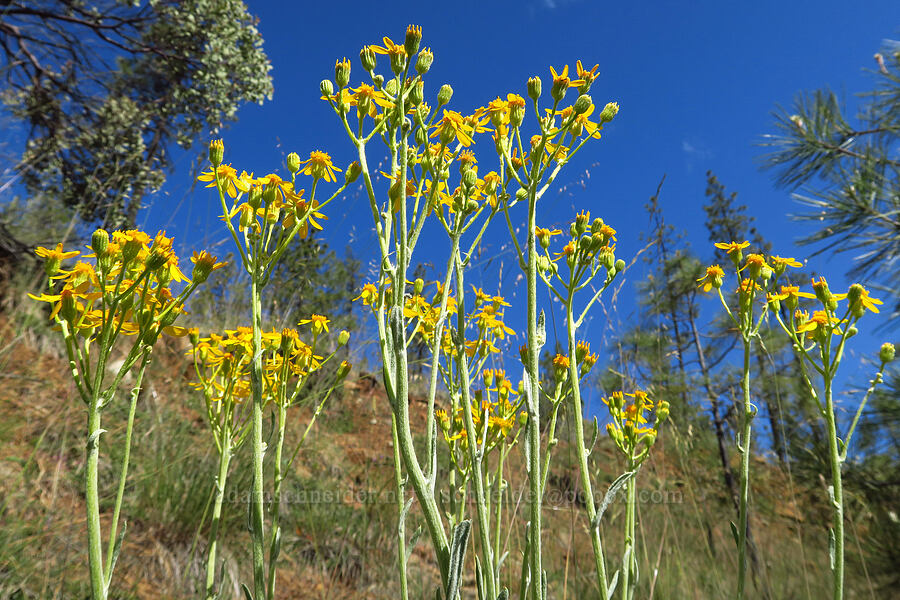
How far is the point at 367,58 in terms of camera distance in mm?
1168

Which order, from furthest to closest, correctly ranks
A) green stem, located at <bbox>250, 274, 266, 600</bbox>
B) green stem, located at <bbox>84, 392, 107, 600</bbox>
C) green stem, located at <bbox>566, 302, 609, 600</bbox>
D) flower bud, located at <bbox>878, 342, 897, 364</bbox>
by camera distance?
flower bud, located at <bbox>878, 342, 897, 364</bbox>, green stem, located at <bbox>566, 302, 609, 600</bbox>, green stem, located at <bbox>250, 274, 266, 600</bbox>, green stem, located at <bbox>84, 392, 107, 600</bbox>

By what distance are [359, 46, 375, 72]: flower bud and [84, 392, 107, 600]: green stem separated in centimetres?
85

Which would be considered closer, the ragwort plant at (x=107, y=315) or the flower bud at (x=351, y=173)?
the ragwort plant at (x=107, y=315)

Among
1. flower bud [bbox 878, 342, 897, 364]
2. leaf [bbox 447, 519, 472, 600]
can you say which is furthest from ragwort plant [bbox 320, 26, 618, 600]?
flower bud [bbox 878, 342, 897, 364]

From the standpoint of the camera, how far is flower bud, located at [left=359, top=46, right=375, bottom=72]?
1167mm

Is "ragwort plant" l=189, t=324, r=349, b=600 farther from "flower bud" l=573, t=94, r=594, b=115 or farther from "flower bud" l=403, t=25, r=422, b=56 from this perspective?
"flower bud" l=573, t=94, r=594, b=115

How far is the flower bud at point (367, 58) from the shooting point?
1167mm

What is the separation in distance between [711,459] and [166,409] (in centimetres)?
533

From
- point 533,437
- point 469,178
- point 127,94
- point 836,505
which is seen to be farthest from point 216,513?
point 127,94

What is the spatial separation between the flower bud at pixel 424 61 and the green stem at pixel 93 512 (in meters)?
0.90

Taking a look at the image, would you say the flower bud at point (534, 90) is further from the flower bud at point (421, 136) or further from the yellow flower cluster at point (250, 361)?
the yellow flower cluster at point (250, 361)

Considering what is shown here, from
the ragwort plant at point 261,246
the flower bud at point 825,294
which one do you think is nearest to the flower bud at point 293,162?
the ragwort plant at point 261,246

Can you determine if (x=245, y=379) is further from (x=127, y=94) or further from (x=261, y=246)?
(x=127, y=94)

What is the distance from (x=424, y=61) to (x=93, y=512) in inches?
41.5
